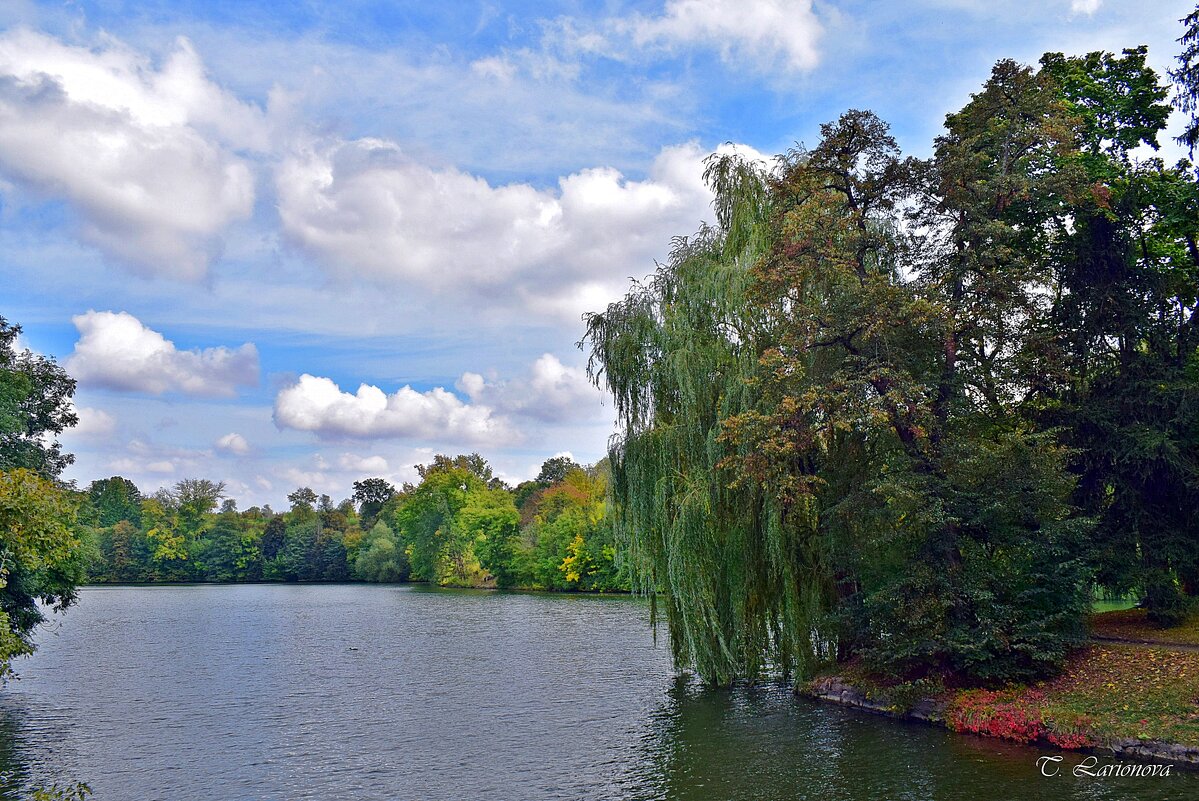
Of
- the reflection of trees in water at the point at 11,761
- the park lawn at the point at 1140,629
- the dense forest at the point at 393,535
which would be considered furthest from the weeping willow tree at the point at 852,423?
the dense forest at the point at 393,535

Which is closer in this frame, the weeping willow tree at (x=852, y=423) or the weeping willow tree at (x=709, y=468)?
the weeping willow tree at (x=852, y=423)

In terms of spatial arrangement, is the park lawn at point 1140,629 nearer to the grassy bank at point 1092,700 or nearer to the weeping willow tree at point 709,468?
the grassy bank at point 1092,700

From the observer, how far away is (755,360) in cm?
2284

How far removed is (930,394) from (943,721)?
26.3 feet

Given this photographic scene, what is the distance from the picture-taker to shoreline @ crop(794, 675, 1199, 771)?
49.9 ft

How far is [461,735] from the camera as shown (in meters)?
20.1

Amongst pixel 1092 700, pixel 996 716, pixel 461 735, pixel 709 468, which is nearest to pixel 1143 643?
pixel 1092 700

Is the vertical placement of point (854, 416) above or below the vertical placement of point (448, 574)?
above

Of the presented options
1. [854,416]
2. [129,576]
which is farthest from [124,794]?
[129,576]

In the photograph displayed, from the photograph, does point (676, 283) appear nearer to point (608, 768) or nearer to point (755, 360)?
point (755, 360)

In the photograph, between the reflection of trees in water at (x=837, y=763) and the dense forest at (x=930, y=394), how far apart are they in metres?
2.15

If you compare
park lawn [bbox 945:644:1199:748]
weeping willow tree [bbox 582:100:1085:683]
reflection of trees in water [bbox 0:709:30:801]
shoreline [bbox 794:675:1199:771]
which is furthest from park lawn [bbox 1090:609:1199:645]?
reflection of trees in water [bbox 0:709:30:801]

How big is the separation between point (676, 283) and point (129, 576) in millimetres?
119903

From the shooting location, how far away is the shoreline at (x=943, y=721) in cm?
1520
